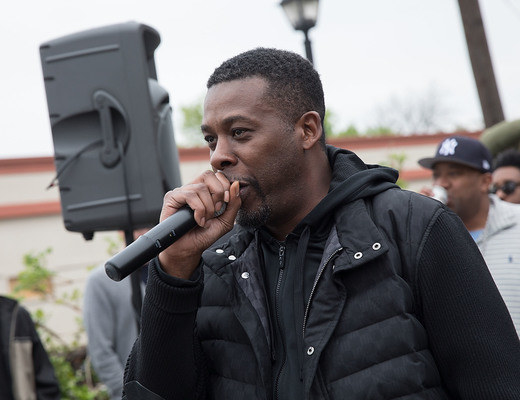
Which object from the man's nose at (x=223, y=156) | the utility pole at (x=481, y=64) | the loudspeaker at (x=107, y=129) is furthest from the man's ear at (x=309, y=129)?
the utility pole at (x=481, y=64)

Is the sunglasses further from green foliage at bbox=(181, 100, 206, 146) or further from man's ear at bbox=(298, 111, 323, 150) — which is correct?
green foliage at bbox=(181, 100, 206, 146)

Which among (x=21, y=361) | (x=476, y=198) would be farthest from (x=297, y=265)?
(x=21, y=361)

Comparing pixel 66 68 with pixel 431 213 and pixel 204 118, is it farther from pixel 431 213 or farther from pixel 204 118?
pixel 431 213

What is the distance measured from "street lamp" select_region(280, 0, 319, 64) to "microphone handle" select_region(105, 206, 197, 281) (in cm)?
539

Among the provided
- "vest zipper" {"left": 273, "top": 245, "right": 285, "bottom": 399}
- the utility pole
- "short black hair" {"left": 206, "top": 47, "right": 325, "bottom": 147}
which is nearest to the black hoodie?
"vest zipper" {"left": 273, "top": 245, "right": 285, "bottom": 399}

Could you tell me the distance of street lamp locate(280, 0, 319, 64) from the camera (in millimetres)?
7199

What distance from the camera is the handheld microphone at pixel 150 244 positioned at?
6.21 ft

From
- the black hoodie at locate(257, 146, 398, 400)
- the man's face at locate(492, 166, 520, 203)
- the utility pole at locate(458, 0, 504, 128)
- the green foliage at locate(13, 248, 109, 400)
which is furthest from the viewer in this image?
the utility pole at locate(458, 0, 504, 128)

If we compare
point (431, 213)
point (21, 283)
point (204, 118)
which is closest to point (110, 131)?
point (204, 118)

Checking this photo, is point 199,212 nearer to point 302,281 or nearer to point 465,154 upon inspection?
point 302,281

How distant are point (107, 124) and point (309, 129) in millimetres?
1744

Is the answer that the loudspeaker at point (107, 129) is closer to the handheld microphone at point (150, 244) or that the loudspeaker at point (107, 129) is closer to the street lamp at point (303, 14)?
the handheld microphone at point (150, 244)

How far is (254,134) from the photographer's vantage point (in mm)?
2096

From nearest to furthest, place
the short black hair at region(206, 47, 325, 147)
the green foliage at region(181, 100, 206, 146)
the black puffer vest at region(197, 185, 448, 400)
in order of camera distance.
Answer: the black puffer vest at region(197, 185, 448, 400) < the short black hair at region(206, 47, 325, 147) < the green foliage at region(181, 100, 206, 146)
